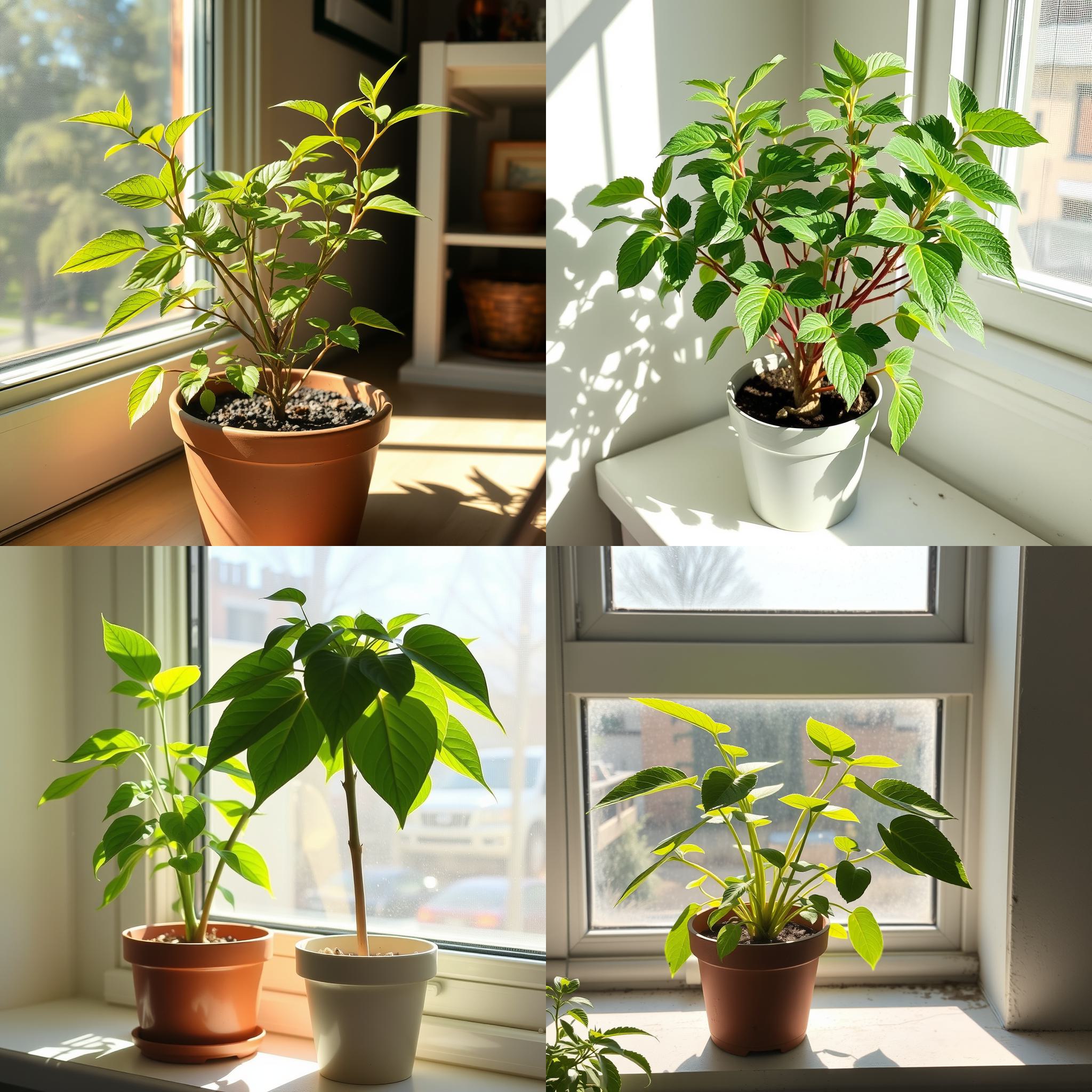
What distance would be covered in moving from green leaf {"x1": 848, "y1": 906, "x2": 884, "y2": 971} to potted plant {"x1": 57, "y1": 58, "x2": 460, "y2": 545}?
2.25ft

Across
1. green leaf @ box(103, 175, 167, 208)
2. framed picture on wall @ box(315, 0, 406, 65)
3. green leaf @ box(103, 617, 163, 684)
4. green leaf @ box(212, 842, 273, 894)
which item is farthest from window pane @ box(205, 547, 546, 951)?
framed picture on wall @ box(315, 0, 406, 65)

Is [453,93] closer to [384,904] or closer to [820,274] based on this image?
[820,274]

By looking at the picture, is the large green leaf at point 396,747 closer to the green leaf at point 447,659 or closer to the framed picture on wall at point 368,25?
the green leaf at point 447,659

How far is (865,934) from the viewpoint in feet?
3.22

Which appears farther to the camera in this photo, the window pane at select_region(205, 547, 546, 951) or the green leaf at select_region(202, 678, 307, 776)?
the window pane at select_region(205, 547, 546, 951)

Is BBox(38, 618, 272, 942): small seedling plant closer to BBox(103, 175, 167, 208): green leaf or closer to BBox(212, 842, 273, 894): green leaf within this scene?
BBox(212, 842, 273, 894): green leaf

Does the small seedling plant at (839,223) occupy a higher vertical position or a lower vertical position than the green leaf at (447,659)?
higher

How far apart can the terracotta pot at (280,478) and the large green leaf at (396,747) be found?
0.20 meters

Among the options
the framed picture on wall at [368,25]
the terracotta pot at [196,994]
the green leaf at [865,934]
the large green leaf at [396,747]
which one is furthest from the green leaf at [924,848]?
the framed picture on wall at [368,25]

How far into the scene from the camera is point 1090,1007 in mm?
1061

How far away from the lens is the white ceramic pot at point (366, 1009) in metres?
0.92

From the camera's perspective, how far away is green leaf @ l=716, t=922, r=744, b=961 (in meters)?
0.93

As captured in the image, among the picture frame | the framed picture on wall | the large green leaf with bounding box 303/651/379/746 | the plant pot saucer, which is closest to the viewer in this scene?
the large green leaf with bounding box 303/651/379/746

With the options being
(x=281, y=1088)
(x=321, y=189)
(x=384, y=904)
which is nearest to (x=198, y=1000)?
(x=281, y=1088)
